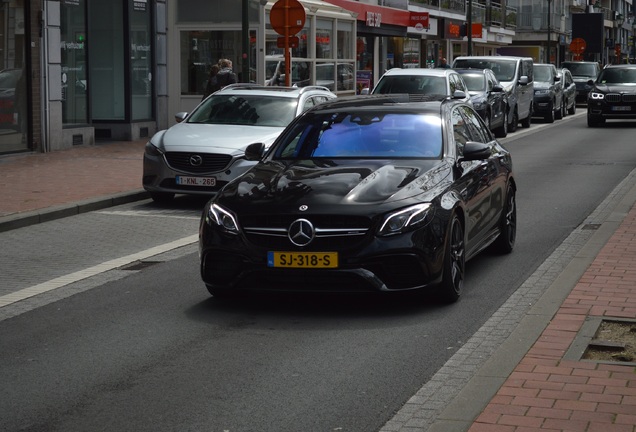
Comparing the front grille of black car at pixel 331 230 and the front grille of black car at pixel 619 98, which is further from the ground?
the front grille of black car at pixel 619 98

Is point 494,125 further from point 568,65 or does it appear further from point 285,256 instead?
point 568,65

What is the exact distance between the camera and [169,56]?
29266 millimetres

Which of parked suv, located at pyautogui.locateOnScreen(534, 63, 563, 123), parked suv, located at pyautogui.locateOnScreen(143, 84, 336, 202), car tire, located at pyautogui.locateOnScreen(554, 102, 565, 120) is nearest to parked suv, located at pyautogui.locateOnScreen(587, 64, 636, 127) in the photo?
parked suv, located at pyautogui.locateOnScreen(534, 63, 563, 123)

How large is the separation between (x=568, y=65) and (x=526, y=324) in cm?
4892

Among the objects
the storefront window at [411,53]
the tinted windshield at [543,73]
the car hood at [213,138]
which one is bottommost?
the car hood at [213,138]

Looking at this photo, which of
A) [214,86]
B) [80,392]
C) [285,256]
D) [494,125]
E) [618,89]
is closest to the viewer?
[80,392]

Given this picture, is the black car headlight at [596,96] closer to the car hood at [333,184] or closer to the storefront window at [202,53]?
the storefront window at [202,53]

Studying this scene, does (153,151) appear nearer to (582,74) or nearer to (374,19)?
(374,19)

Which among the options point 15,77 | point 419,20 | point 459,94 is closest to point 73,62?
point 15,77

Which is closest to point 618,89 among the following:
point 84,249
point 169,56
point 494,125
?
point 494,125

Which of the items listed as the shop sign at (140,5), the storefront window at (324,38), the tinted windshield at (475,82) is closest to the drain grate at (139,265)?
the shop sign at (140,5)

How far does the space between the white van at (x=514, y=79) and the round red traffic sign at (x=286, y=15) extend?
1074cm

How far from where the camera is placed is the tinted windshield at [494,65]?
3353 centimetres

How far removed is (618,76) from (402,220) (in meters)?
29.8
